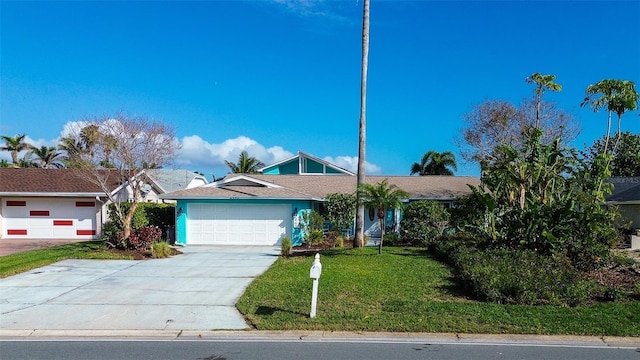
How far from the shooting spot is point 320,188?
24.7 m

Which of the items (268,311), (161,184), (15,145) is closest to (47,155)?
(15,145)

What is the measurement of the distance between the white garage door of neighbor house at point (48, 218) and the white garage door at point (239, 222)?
6871 millimetres

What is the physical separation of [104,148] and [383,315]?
14367 millimetres

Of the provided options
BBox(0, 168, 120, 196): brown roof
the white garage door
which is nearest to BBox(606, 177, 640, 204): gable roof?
the white garage door

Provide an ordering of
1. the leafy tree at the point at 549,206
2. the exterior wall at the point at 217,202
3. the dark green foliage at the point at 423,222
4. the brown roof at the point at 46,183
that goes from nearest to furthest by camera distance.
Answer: the leafy tree at the point at 549,206, the dark green foliage at the point at 423,222, the exterior wall at the point at 217,202, the brown roof at the point at 46,183

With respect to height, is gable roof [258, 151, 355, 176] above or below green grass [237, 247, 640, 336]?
above

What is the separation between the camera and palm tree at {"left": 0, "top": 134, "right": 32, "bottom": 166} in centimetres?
4368

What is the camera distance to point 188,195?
2078 cm

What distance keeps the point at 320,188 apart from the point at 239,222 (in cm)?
540

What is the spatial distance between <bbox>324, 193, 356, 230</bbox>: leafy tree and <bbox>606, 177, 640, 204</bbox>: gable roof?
41.9 ft

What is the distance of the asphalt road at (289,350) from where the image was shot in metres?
6.32

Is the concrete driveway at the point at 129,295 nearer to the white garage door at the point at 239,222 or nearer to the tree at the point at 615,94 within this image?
the white garage door at the point at 239,222

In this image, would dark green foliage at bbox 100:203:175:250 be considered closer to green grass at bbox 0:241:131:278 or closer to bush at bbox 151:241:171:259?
green grass at bbox 0:241:131:278

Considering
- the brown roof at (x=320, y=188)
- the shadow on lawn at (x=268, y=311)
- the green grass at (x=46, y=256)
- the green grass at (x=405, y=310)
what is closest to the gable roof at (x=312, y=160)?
the brown roof at (x=320, y=188)
